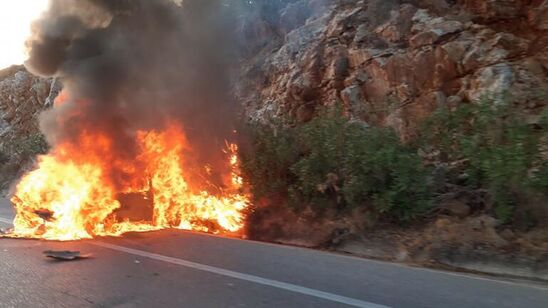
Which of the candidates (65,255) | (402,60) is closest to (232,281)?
(65,255)

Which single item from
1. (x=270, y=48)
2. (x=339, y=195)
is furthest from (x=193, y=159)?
(x=270, y=48)

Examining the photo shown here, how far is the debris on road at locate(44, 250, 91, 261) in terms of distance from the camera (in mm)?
6840

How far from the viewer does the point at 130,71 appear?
33.3 ft

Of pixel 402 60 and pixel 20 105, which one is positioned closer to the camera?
pixel 402 60

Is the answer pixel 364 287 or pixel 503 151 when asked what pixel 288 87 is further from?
pixel 364 287

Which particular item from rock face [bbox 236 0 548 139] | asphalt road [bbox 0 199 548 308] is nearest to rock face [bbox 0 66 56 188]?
rock face [bbox 236 0 548 139]

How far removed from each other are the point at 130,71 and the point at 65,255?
4252 mm

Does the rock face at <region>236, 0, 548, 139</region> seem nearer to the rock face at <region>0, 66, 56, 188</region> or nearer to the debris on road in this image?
the debris on road

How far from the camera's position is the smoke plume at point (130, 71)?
31.9 feet

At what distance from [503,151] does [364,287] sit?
9.66 feet

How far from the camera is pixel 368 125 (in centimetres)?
920

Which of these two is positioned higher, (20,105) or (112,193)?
(20,105)

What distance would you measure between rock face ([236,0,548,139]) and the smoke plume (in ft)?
10.4

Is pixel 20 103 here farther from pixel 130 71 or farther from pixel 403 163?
pixel 403 163
